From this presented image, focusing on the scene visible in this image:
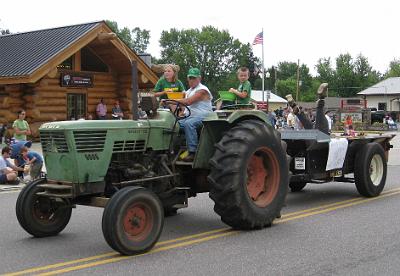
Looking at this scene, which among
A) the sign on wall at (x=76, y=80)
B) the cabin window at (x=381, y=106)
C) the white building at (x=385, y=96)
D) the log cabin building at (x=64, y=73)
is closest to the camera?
the log cabin building at (x=64, y=73)

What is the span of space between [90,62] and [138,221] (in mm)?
18766

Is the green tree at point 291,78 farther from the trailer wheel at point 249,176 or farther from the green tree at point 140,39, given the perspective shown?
the trailer wheel at point 249,176

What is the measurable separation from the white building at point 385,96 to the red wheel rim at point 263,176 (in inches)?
2623

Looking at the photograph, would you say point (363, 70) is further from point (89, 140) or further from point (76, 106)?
point (89, 140)

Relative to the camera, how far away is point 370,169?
33.4 feet

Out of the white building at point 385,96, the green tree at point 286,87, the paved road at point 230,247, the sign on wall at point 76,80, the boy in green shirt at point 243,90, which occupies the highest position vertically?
the green tree at point 286,87

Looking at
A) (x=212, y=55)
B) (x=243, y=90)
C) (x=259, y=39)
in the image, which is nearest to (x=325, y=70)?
(x=212, y=55)

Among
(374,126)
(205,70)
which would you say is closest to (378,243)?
(374,126)

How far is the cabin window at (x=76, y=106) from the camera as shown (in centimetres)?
2342

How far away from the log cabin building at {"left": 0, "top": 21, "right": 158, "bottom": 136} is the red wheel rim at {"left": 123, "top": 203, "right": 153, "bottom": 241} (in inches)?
560

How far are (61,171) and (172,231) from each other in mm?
1771

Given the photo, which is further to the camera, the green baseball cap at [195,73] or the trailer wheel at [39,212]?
the green baseball cap at [195,73]

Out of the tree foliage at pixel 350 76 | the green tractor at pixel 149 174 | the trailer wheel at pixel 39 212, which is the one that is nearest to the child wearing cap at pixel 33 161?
the trailer wheel at pixel 39 212

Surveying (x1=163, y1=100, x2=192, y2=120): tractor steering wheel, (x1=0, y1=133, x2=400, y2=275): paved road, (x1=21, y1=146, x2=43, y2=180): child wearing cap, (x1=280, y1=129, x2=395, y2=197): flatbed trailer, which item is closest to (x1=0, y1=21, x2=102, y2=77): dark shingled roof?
(x1=21, y1=146, x2=43, y2=180): child wearing cap
